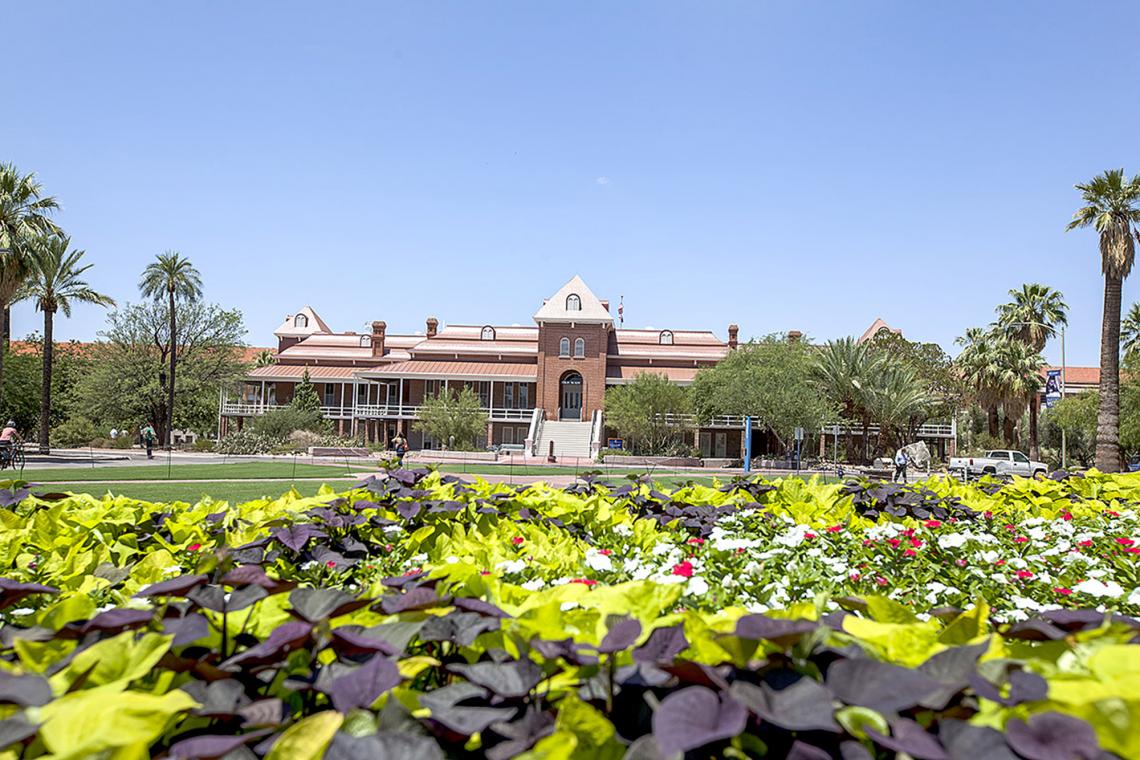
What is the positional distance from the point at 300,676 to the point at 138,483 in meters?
20.3

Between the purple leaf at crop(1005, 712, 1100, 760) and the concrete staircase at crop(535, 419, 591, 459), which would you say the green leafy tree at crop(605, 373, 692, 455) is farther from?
the purple leaf at crop(1005, 712, 1100, 760)

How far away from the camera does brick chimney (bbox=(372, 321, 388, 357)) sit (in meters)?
61.7

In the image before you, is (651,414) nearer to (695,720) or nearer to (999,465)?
(999,465)

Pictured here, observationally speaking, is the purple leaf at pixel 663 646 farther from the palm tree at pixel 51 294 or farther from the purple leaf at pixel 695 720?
the palm tree at pixel 51 294

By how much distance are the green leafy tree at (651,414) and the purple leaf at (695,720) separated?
4662cm

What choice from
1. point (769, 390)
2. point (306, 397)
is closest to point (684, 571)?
point (769, 390)

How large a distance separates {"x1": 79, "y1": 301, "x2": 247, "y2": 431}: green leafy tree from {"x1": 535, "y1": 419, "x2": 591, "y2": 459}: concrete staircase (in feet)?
70.2

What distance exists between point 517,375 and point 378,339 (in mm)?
13178

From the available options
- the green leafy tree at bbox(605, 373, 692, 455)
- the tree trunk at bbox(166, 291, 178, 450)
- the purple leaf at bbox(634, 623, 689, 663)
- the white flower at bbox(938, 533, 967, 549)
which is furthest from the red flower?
the tree trunk at bbox(166, 291, 178, 450)

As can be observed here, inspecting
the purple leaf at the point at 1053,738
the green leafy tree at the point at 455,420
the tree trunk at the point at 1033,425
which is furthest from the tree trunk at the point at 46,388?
the tree trunk at the point at 1033,425

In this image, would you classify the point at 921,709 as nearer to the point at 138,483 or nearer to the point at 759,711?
the point at 759,711

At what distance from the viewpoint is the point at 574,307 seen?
55844 millimetres

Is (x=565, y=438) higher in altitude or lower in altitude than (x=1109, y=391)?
lower

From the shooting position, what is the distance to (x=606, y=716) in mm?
1516
